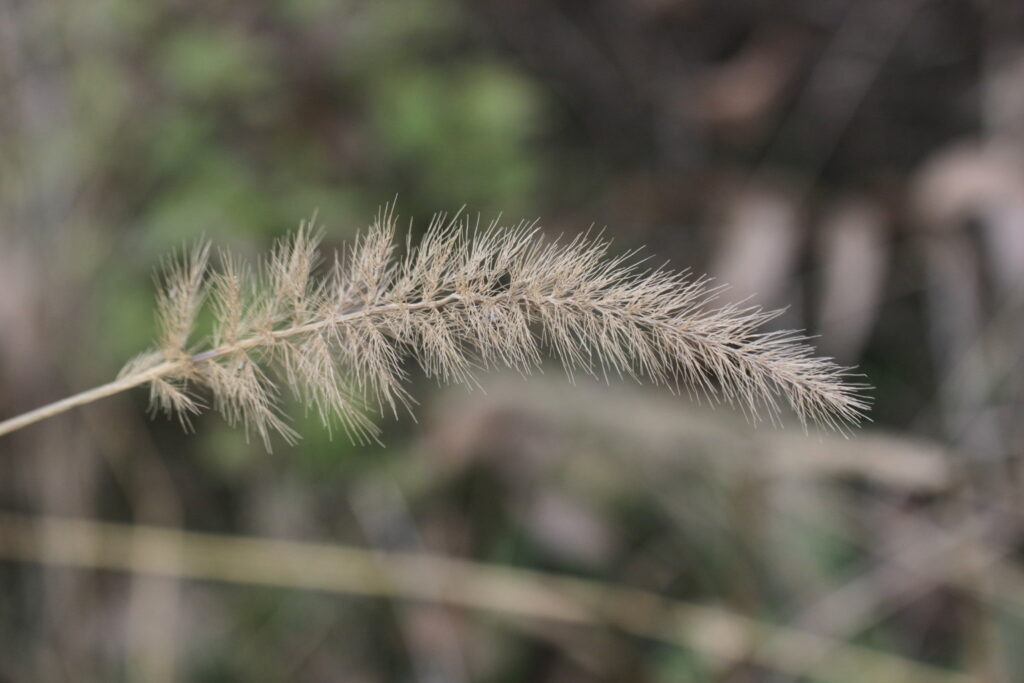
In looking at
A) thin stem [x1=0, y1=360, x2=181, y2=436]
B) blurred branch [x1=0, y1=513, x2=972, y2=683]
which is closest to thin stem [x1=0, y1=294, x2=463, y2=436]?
thin stem [x1=0, y1=360, x2=181, y2=436]

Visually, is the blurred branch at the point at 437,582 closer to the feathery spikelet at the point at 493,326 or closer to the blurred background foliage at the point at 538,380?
the blurred background foliage at the point at 538,380

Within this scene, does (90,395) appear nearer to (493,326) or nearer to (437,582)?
(493,326)

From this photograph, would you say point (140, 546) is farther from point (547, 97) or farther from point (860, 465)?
point (547, 97)

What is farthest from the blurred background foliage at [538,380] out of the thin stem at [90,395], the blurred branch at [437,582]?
the thin stem at [90,395]

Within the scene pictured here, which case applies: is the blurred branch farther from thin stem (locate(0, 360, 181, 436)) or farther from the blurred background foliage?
thin stem (locate(0, 360, 181, 436))

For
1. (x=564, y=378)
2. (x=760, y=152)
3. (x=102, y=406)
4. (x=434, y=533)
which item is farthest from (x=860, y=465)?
(x=102, y=406)

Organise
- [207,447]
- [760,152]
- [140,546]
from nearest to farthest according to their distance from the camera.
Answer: [140,546] < [207,447] < [760,152]
